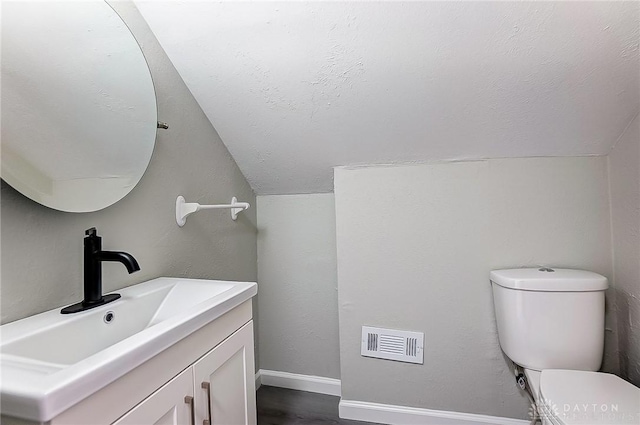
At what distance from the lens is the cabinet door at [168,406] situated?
1.96 ft

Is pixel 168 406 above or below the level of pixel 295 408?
above

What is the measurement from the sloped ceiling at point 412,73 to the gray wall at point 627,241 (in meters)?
0.08

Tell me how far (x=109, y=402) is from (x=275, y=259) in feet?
4.68

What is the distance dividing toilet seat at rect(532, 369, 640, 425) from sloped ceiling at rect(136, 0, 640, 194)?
35.7 inches

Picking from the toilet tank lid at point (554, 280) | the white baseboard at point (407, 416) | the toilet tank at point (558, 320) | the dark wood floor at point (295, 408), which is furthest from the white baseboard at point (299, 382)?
the toilet tank lid at point (554, 280)

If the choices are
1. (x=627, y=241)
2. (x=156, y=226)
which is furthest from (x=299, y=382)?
(x=627, y=241)

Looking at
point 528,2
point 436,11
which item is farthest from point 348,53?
point 528,2

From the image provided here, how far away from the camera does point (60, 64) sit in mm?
868

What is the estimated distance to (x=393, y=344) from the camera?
1583 millimetres

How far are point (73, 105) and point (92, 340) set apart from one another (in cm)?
64

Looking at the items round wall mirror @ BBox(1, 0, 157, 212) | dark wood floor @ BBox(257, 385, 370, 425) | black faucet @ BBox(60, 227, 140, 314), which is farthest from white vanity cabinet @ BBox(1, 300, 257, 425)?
dark wood floor @ BBox(257, 385, 370, 425)

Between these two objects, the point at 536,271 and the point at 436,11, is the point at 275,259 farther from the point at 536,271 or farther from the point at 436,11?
the point at 436,11

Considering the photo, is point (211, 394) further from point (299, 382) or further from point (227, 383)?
point (299, 382)

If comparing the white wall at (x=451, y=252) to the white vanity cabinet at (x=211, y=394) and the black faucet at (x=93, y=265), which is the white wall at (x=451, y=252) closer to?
the white vanity cabinet at (x=211, y=394)
